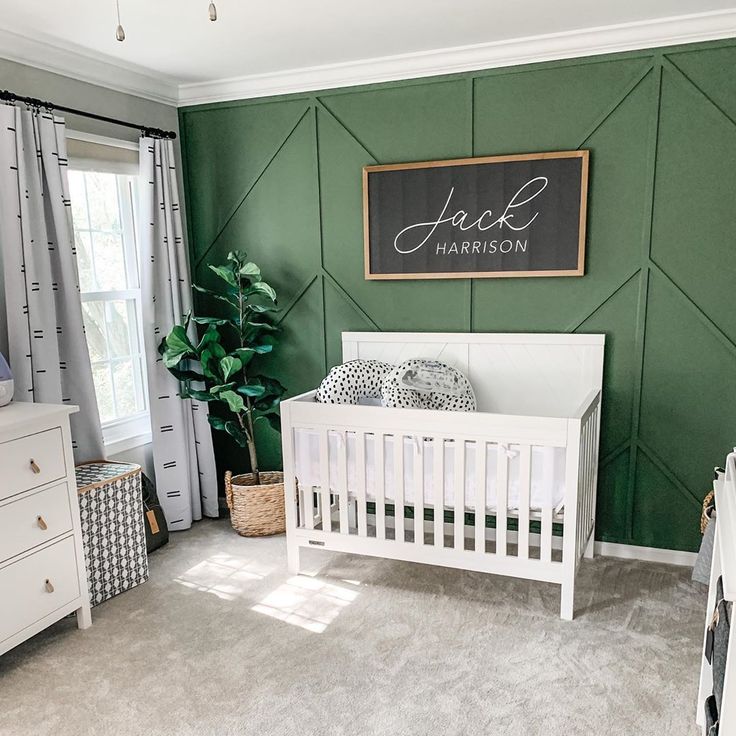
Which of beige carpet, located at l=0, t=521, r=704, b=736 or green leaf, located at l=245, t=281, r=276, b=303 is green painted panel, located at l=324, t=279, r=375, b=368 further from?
beige carpet, located at l=0, t=521, r=704, b=736

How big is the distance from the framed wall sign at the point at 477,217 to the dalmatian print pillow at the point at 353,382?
453mm

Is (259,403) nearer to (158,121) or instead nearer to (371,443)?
(371,443)

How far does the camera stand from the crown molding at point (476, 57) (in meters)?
2.57

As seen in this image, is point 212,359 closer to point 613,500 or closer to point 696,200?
point 613,500

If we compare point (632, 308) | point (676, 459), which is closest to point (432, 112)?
point (632, 308)

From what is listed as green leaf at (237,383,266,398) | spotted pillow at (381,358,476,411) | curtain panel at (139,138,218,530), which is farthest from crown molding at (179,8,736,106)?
green leaf at (237,383,266,398)

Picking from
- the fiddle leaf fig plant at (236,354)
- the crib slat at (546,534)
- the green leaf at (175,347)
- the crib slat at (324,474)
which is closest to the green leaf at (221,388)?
the fiddle leaf fig plant at (236,354)

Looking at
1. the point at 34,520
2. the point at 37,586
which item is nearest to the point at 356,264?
the point at 34,520

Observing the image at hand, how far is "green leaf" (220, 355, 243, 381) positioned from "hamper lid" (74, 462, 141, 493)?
58 centimetres

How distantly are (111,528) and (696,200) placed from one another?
2.71m

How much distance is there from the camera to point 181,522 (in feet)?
11.3

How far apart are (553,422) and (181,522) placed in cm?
202

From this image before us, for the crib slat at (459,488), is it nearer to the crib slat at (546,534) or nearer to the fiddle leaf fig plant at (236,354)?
the crib slat at (546,534)

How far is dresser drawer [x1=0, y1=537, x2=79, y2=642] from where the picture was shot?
221cm
